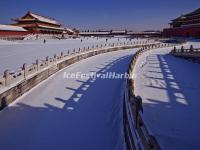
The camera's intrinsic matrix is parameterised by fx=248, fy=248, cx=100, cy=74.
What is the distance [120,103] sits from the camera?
976cm

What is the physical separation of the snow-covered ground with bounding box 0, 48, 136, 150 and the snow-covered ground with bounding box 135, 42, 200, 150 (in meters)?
1.10

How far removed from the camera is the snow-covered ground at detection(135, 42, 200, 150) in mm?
6594

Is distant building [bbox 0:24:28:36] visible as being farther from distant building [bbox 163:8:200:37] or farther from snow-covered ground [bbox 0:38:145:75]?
distant building [bbox 163:8:200:37]

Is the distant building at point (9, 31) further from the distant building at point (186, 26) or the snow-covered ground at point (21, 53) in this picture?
the distant building at point (186, 26)

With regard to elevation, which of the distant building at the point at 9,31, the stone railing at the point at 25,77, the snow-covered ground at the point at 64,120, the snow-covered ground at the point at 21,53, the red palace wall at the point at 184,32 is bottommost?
the snow-covered ground at the point at 64,120

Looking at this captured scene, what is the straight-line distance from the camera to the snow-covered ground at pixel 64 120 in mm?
6434

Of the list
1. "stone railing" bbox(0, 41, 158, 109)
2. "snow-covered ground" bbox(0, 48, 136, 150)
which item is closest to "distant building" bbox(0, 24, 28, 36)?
"stone railing" bbox(0, 41, 158, 109)

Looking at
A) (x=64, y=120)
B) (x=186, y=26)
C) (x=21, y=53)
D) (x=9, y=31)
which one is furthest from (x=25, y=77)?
(x=186, y=26)

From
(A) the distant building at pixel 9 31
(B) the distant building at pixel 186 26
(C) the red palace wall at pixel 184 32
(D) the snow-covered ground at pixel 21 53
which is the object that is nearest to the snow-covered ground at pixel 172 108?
(D) the snow-covered ground at pixel 21 53

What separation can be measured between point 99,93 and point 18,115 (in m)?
4.18

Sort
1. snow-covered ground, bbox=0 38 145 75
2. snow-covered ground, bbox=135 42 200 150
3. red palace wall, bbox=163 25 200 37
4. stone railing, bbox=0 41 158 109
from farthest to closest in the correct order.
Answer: red palace wall, bbox=163 25 200 37
snow-covered ground, bbox=0 38 145 75
stone railing, bbox=0 41 158 109
snow-covered ground, bbox=135 42 200 150

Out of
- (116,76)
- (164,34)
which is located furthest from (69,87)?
(164,34)

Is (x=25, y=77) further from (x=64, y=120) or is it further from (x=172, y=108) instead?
(x=172, y=108)

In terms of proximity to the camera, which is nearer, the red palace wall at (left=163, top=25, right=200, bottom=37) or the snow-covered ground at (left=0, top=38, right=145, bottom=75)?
the snow-covered ground at (left=0, top=38, right=145, bottom=75)
